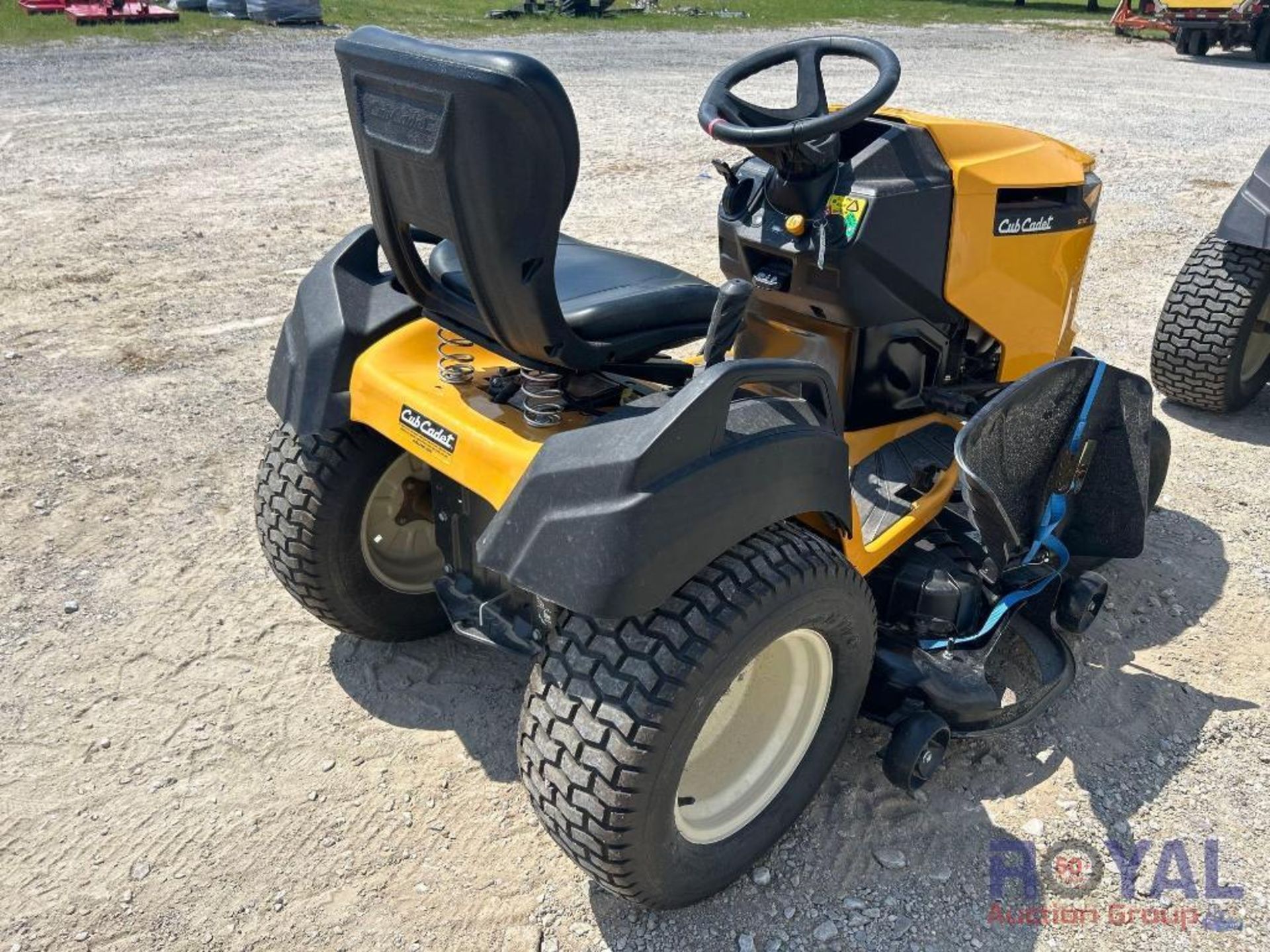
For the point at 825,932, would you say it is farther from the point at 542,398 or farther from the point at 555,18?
the point at 555,18

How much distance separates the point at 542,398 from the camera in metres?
2.24

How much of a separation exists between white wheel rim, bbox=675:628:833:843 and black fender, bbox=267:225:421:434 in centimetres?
110

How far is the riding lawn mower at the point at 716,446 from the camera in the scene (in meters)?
1.88

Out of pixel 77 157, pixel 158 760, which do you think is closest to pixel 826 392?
pixel 158 760

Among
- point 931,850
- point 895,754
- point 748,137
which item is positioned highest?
point 748,137

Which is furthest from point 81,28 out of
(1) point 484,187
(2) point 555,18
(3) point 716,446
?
(3) point 716,446

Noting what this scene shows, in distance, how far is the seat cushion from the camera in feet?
7.35

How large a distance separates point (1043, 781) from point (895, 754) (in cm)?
45

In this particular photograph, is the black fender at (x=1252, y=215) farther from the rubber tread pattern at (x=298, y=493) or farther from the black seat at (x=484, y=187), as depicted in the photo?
the rubber tread pattern at (x=298, y=493)

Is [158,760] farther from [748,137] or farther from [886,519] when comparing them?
[748,137]

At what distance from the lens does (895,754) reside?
7.88ft

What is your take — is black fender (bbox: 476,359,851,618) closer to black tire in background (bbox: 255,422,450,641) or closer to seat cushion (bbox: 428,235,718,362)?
seat cushion (bbox: 428,235,718,362)

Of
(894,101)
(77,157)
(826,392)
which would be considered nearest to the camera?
(826,392)
